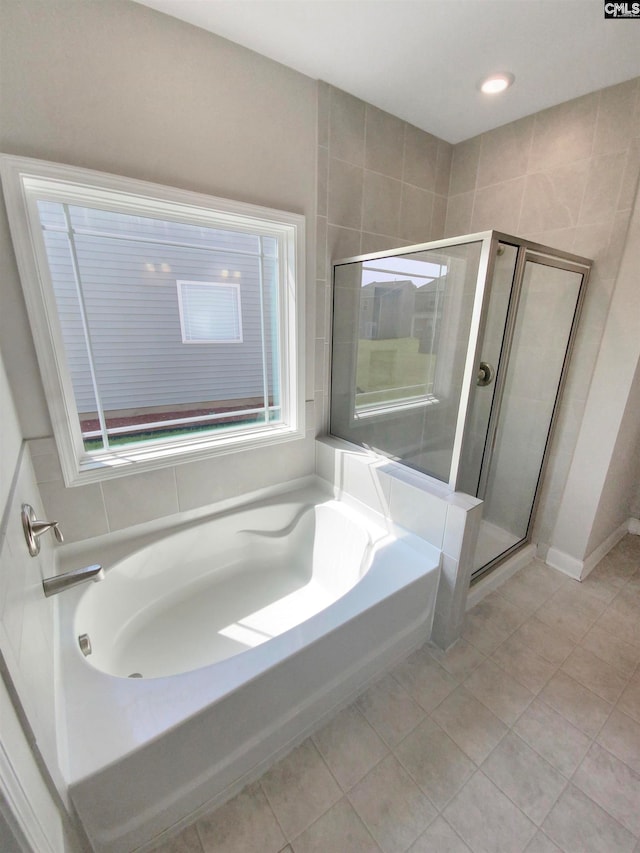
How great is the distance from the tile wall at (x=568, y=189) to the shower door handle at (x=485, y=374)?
69cm

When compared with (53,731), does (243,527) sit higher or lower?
lower

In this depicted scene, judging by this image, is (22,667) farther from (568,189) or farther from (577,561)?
(568,189)

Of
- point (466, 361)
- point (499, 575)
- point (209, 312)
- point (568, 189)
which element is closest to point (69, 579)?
point (209, 312)

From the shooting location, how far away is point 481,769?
1.23m

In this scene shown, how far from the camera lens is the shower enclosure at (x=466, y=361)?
1.50 metres

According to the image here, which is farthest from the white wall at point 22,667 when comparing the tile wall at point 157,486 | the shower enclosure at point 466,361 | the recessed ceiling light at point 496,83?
the recessed ceiling light at point 496,83

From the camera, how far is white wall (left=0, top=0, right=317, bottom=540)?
3.85ft

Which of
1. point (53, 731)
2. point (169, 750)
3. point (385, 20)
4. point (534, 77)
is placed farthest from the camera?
point (534, 77)

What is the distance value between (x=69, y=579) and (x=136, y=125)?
64.1 inches

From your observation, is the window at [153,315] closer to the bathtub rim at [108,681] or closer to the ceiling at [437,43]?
the bathtub rim at [108,681]

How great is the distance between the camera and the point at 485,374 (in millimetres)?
1611

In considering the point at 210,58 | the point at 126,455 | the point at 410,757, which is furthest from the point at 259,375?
the point at 410,757

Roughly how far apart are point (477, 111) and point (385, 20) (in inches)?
33.7

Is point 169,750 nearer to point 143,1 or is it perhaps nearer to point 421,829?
point 421,829
